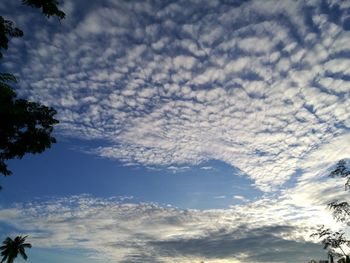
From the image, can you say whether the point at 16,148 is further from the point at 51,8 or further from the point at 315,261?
the point at 315,261

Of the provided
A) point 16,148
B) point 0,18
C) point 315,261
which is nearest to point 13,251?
point 315,261

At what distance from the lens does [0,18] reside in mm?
17391

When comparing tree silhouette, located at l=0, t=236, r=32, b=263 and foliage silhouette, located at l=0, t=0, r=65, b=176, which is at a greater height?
tree silhouette, located at l=0, t=236, r=32, b=263

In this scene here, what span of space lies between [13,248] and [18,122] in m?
76.9

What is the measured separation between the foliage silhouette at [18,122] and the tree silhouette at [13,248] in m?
71.9

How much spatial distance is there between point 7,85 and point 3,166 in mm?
6279

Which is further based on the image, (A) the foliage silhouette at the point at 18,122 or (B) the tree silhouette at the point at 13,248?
(B) the tree silhouette at the point at 13,248

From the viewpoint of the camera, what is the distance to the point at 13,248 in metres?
84.6

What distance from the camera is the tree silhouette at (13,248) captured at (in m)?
83.7

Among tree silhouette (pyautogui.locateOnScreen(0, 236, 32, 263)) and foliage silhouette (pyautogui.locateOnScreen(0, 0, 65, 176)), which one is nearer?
foliage silhouette (pyautogui.locateOnScreen(0, 0, 65, 176))

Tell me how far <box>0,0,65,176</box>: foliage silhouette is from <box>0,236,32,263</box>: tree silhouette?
236ft

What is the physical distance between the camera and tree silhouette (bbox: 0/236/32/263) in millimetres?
83688

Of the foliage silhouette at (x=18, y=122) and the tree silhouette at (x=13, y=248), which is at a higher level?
the tree silhouette at (x=13, y=248)

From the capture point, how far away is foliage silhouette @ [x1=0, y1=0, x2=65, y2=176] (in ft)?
61.1
